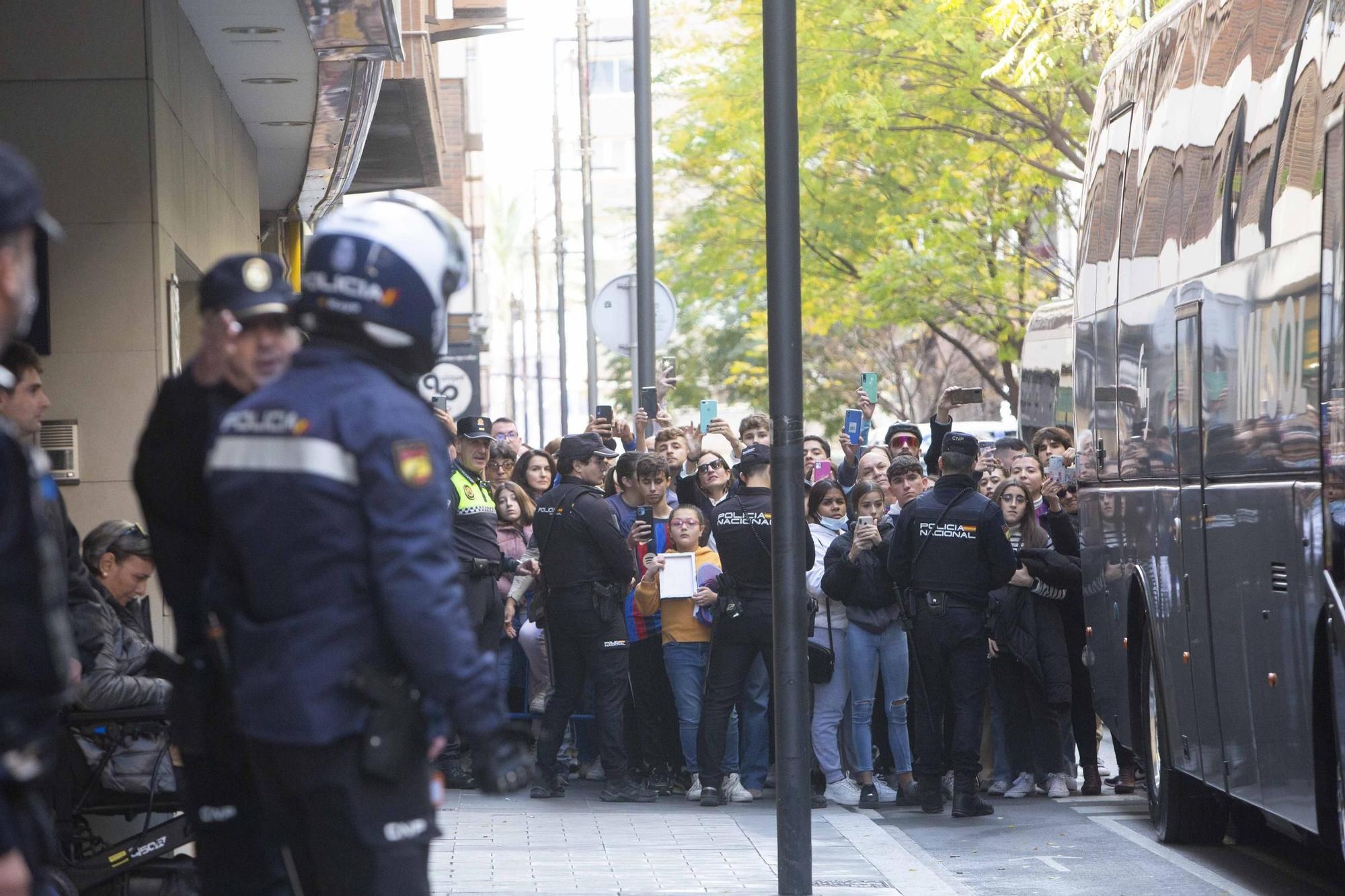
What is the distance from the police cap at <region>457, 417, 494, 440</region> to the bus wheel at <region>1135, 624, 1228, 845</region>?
4.28m

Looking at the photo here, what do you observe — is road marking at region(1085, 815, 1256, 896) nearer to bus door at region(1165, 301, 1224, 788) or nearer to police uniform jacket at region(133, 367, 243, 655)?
bus door at region(1165, 301, 1224, 788)

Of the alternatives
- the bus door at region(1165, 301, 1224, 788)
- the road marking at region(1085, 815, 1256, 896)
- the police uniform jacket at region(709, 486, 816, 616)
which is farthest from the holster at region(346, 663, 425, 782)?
the police uniform jacket at region(709, 486, 816, 616)

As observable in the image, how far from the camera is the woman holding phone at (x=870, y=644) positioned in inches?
465

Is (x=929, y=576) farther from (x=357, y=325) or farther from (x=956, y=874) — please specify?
(x=357, y=325)

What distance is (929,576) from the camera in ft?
37.9

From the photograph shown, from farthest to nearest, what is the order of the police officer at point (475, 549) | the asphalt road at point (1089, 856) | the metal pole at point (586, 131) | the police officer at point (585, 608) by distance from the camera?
1. the metal pole at point (586, 131)
2. the police officer at point (475, 549)
3. the police officer at point (585, 608)
4. the asphalt road at point (1089, 856)

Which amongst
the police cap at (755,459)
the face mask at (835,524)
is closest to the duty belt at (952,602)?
the face mask at (835,524)

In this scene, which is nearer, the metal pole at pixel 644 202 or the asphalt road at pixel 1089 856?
the asphalt road at pixel 1089 856

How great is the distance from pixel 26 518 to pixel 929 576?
8658 millimetres

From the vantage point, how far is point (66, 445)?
31.5 ft

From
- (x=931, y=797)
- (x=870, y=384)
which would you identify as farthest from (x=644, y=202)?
(x=931, y=797)

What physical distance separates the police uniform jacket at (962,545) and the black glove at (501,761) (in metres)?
7.67

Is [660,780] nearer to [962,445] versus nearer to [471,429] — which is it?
[471,429]

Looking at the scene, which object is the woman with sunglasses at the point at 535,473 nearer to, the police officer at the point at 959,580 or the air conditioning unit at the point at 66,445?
the police officer at the point at 959,580
